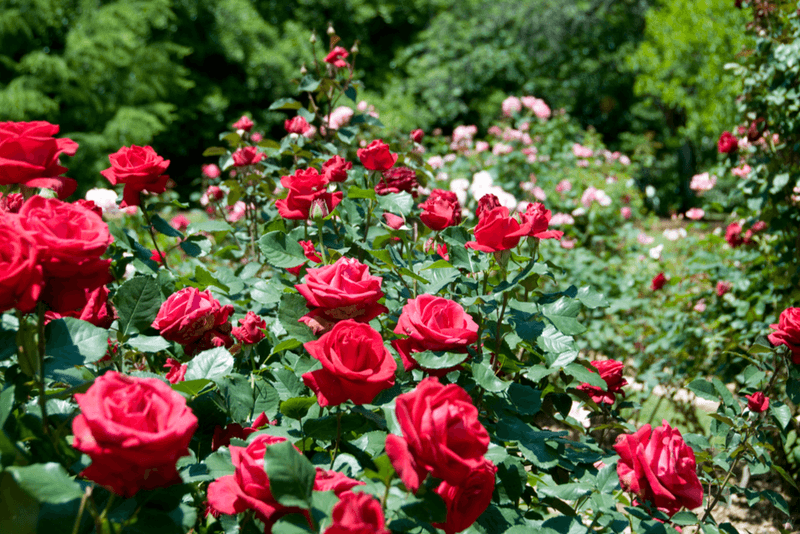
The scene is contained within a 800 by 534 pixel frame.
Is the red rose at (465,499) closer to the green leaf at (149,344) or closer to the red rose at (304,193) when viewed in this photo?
the green leaf at (149,344)

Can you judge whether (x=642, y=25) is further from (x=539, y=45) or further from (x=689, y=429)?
(x=689, y=429)

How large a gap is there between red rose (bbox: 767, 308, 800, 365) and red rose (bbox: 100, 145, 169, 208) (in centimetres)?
128

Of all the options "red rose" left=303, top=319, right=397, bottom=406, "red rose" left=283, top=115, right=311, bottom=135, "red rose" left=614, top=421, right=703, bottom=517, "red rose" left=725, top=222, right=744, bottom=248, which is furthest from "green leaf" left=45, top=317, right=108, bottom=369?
"red rose" left=725, top=222, right=744, bottom=248

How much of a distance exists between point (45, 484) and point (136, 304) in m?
0.47

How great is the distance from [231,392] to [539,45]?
33.9 ft

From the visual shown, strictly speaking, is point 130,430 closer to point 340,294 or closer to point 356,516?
point 356,516

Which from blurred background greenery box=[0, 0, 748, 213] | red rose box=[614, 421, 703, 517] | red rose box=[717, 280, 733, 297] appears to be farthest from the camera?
blurred background greenery box=[0, 0, 748, 213]

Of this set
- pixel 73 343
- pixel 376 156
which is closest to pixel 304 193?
pixel 376 156

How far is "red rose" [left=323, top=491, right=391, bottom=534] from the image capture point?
1.76 feet

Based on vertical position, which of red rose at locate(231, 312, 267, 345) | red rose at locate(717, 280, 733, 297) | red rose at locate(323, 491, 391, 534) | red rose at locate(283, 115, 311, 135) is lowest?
red rose at locate(717, 280, 733, 297)

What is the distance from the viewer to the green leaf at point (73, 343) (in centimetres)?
73

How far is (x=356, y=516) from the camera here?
545mm

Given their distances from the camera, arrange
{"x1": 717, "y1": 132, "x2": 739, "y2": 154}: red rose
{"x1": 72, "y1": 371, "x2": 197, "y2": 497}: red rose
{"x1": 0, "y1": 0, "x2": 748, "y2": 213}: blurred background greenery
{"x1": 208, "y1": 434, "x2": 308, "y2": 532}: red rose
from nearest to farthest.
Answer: {"x1": 72, "y1": 371, "x2": 197, "y2": 497}: red rose → {"x1": 208, "y1": 434, "x2": 308, "y2": 532}: red rose → {"x1": 717, "y1": 132, "x2": 739, "y2": 154}: red rose → {"x1": 0, "y1": 0, "x2": 748, "y2": 213}: blurred background greenery

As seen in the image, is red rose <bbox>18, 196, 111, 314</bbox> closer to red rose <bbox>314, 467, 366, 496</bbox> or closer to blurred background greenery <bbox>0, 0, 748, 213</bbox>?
red rose <bbox>314, 467, 366, 496</bbox>
